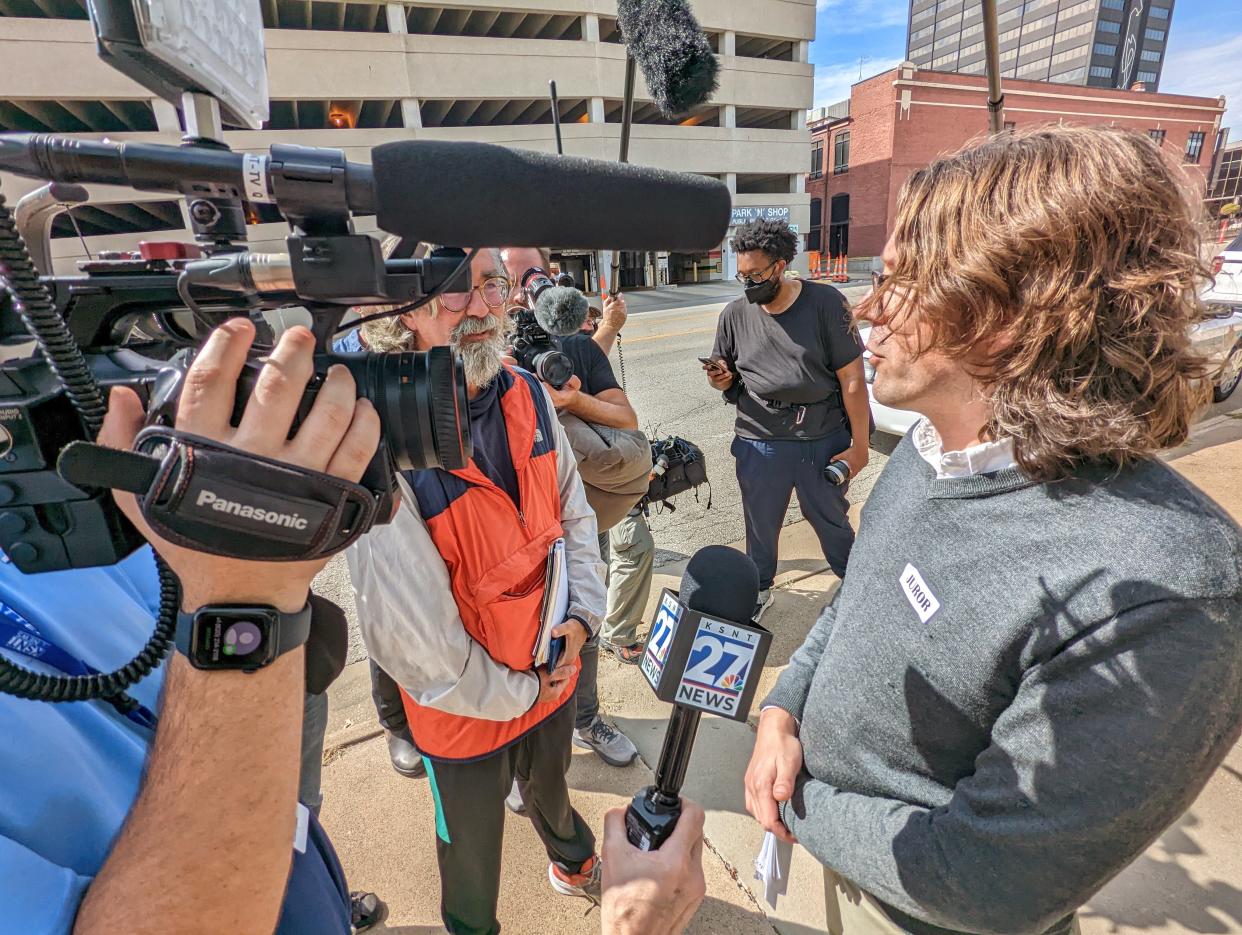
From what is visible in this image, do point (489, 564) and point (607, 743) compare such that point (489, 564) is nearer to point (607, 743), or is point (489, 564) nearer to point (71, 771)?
point (71, 771)

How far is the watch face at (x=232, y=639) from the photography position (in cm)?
65

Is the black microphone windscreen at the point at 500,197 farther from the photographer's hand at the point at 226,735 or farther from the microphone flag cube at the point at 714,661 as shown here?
the microphone flag cube at the point at 714,661

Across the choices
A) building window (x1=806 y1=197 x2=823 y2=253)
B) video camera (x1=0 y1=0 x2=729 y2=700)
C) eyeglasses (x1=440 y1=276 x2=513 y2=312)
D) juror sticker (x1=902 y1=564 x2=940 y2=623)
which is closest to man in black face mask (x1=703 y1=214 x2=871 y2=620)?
eyeglasses (x1=440 y1=276 x2=513 y2=312)

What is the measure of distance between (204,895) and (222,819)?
0.07 metres

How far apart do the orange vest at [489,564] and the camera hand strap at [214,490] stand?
0.88 meters

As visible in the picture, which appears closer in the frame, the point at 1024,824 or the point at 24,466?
the point at 24,466

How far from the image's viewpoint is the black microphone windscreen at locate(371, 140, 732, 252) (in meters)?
0.56

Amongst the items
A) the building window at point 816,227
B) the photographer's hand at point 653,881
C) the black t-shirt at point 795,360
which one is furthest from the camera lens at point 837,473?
the building window at point 816,227

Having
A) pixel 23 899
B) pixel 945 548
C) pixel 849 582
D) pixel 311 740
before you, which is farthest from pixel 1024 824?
pixel 311 740

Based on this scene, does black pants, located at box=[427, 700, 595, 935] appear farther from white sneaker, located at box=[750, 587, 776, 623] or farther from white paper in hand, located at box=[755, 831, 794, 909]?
white sneaker, located at box=[750, 587, 776, 623]

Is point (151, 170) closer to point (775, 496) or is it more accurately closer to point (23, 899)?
point (23, 899)

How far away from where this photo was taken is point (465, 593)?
1.58 meters

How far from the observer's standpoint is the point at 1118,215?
3.17ft

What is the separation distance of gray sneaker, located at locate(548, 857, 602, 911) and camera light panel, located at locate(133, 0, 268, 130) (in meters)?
2.12
